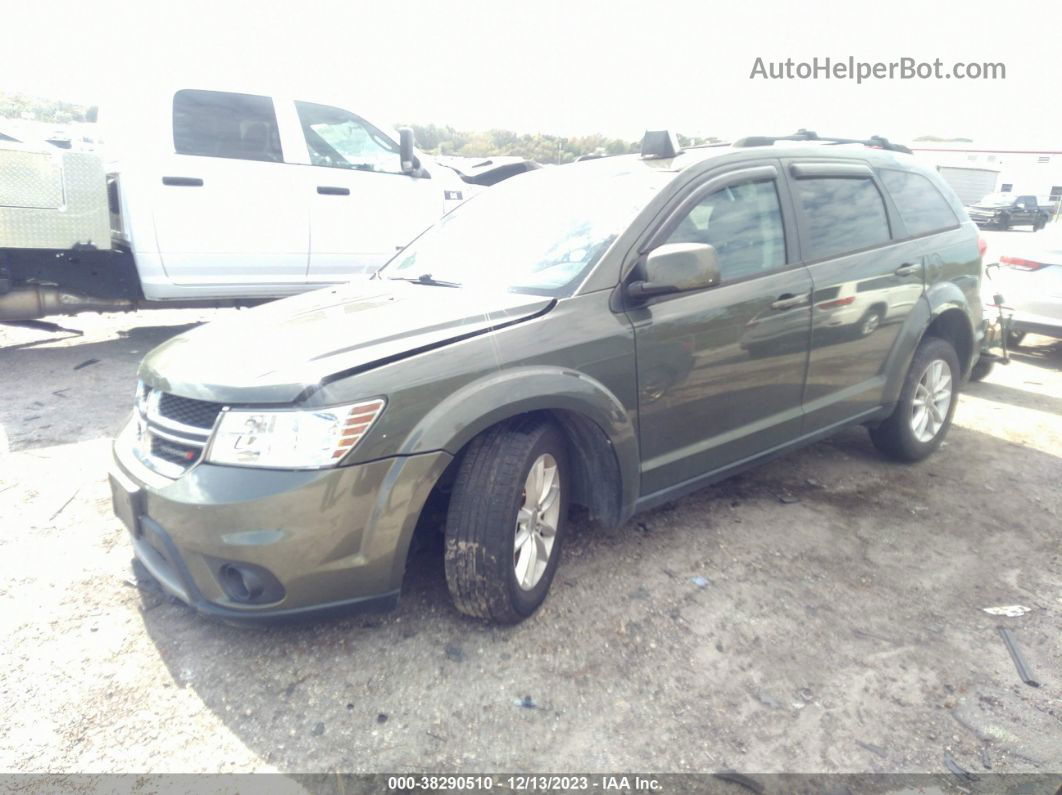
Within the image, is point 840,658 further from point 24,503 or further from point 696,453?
point 24,503

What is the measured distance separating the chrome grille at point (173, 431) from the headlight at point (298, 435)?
14 cm

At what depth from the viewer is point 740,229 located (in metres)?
3.31

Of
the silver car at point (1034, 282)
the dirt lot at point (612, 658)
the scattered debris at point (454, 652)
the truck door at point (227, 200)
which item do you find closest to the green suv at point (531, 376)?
the scattered debris at point (454, 652)

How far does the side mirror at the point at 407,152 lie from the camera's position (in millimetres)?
6617

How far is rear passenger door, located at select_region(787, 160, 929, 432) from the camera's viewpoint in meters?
3.56

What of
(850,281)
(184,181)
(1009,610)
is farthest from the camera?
(184,181)

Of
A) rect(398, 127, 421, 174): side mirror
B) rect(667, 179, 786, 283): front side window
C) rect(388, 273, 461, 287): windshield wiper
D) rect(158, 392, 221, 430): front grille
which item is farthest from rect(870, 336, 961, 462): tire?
rect(398, 127, 421, 174): side mirror

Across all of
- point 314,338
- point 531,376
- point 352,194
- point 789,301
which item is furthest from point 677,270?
point 352,194

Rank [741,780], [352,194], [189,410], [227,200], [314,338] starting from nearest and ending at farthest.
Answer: [741,780] → [189,410] → [314,338] → [227,200] → [352,194]

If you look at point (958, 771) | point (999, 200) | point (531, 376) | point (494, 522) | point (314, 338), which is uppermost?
point (999, 200)

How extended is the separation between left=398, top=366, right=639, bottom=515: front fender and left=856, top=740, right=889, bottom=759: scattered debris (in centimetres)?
112

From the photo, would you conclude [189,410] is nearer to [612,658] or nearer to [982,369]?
[612,658]

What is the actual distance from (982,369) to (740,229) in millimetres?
4056

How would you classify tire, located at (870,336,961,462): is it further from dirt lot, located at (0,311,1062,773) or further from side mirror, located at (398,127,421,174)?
side mirror, located at (398,127,421,174)
